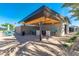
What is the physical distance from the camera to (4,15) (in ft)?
25.7

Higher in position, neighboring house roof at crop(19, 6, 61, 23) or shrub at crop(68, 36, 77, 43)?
neighboring house roof at crop(19, 6, 61, 23)

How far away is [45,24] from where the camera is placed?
7.92 metres

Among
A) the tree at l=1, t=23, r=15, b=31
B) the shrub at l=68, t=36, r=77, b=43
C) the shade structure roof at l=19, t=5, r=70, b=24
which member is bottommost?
the shrub at l=68, t=36, r=77, b=43

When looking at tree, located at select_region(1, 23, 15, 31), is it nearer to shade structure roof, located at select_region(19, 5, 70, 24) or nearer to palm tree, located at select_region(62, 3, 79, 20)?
shade structure roof, located at select_region(19, 5, 70, 24)

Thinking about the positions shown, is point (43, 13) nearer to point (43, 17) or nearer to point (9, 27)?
point (43, 17)

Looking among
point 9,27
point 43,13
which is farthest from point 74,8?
Answer: point 9,27

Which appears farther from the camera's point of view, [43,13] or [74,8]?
[43,13]

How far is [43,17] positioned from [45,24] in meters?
0.20

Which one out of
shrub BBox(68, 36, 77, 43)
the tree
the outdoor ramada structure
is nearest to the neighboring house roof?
the outdoor ramada structure

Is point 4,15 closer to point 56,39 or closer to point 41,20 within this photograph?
point 41,20

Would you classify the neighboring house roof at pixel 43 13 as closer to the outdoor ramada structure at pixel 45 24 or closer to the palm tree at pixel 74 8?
the outdoor ramada structure at pixel 45 24

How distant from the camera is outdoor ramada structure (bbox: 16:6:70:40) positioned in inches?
309

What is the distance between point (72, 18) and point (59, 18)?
0.34 meters

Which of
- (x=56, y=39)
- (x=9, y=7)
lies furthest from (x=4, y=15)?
(x=56, y=39)
